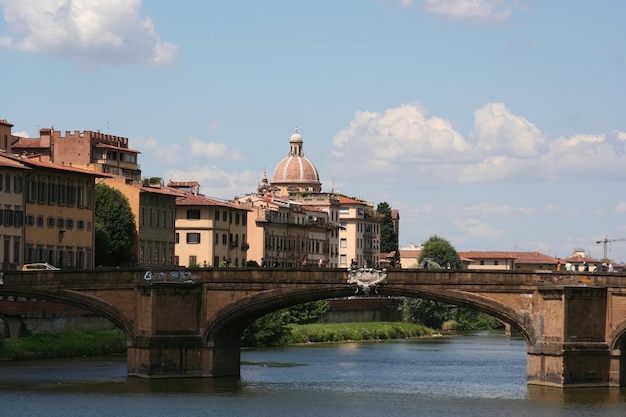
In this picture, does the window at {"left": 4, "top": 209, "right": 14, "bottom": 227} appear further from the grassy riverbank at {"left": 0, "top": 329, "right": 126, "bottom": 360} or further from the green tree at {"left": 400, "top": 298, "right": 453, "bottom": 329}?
the green tree at {"left": 400, "top": 298, "right": 453, "bottom": 329}

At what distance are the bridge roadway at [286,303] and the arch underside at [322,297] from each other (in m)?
0.05

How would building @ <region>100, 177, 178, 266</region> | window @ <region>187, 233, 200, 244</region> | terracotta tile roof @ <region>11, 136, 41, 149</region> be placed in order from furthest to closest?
1. window @ <region>187, 233, 200, 244</region>
2. terracotta tile roof @ <region>11, 136, 41, 149</region>
3. building @ <region>100, 177, 178, 266</region>

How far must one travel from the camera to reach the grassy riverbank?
101188 mm

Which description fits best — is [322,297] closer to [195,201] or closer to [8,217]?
[8,217]

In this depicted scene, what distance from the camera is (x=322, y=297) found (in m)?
87.8

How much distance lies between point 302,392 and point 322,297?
6044 millimetres

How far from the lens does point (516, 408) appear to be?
76.6m

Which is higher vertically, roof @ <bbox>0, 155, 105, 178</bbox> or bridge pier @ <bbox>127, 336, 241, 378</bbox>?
roof @ <bbox>0, 155, 105, 178</bbox>

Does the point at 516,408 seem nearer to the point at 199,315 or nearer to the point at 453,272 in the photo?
the point at 453,272

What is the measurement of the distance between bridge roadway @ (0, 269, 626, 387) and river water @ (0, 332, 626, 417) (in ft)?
4.61

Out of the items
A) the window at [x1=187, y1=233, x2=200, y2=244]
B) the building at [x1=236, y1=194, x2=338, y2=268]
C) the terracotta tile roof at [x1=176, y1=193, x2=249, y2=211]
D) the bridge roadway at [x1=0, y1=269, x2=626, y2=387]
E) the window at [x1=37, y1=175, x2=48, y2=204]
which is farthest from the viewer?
the building at [x1=236, y1=194, x2=338, y2=268]

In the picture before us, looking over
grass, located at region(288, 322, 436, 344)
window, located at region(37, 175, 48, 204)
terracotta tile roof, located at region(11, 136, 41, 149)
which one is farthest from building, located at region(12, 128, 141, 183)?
window, located at region(37, 175, 48, 204)

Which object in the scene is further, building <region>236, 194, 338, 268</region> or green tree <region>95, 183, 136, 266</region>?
building <region>236, 194, 338, 268</region>

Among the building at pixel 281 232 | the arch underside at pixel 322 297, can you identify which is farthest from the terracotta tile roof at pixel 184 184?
the arch underside at pixel 322 297
